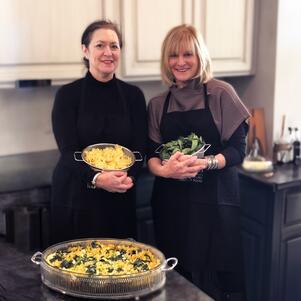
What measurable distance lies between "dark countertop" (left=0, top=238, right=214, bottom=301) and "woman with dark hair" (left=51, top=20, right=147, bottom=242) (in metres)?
0.51

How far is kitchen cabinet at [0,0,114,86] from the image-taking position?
2062 mm

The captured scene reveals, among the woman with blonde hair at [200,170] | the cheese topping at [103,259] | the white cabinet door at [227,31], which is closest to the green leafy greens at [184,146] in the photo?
the woman with blonde hair at [200,170]

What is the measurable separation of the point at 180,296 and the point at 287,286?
1363 millimetres

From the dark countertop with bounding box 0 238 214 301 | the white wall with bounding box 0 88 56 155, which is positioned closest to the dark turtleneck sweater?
the dark countertop with bounding box 0 238 214 301

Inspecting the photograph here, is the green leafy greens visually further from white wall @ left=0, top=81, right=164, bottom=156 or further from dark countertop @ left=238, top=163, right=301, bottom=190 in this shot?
white wall @ left=0, top=81, right=164, bottom=156

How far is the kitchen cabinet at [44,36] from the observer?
2.06 m

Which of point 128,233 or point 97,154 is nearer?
point 97,154

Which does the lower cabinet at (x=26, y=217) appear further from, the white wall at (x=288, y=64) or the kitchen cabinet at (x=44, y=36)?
the white wall at (x=288, y=64)

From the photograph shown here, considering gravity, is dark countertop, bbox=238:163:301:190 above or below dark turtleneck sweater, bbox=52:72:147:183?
below

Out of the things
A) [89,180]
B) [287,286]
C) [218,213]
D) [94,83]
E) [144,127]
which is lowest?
[287,286]

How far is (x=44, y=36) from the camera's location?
2.14 metres

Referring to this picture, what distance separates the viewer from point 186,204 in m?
1.96

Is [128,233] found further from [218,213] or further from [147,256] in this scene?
[147,256]

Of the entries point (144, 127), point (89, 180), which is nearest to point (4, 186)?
point (89, 180)
